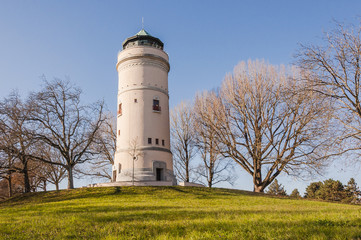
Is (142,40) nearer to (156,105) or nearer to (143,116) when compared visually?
(156,105)

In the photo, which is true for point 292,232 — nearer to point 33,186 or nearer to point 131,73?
point 131,73

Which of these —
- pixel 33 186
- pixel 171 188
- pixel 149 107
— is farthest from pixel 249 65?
pixel 33 186

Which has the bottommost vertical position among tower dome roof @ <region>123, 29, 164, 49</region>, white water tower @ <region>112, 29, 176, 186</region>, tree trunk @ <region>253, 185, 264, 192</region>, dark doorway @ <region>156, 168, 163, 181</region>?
tree trunk @ <region>253, 185, 264, 192</region>

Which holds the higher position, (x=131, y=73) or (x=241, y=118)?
(x=131, y=73)

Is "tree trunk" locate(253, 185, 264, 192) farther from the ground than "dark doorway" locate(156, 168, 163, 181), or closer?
closer

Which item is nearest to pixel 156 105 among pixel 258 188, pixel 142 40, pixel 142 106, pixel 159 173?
pixel 142 106

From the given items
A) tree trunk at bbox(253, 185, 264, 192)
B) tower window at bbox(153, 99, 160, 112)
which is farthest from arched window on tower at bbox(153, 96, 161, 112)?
tree trunk at bbox(253, 185, 264, 192)

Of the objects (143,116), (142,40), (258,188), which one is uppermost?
(142,40)

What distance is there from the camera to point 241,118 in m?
27.6

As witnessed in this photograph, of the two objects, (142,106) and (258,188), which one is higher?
(142,106)

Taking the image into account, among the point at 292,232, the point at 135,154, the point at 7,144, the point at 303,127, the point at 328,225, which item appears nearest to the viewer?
the point at 292,232

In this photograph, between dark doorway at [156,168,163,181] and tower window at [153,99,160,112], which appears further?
tower window at [153,99,160,112]

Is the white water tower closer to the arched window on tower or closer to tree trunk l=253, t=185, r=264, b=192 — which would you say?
the arched window on tower

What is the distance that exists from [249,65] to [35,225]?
2420 centimetres
